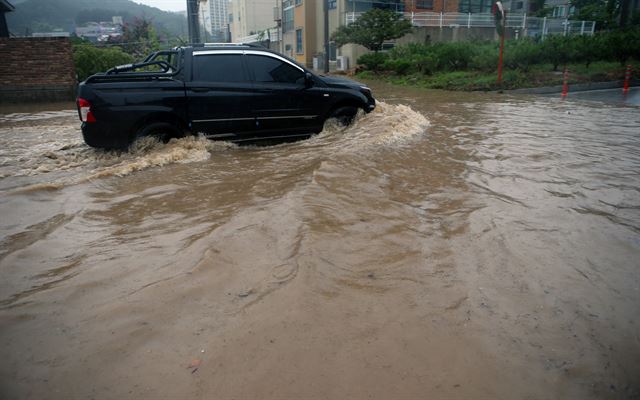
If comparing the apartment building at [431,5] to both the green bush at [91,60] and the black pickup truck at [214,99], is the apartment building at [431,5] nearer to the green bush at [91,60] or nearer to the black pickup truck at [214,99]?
the green bush at [91,60]

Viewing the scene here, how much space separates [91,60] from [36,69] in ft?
7.68

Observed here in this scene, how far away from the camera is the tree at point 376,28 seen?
2700 cm

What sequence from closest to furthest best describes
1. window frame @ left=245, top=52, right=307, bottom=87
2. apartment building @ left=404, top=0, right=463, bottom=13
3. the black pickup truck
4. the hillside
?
the black pickup truck
window frame @ left=245, top=52, right=307, bottom=87
apartment building @ left=404, top=0, right=463, bottom=13
the hillside

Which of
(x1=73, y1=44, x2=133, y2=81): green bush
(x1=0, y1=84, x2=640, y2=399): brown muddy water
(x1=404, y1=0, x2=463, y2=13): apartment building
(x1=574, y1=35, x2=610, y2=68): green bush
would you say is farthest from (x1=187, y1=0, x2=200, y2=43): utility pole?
(x1=404, y1=0, x2=463, y2=13): apartment building

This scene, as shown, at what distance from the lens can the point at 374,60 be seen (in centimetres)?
2677

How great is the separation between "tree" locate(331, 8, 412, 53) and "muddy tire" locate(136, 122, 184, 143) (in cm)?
2193

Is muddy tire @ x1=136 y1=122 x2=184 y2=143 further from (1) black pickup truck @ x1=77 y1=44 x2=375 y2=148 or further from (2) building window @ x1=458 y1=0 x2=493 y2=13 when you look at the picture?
(2) building window @ x1=458 y1=0 x2=493 y2=13

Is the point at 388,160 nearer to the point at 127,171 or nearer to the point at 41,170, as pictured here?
the point at 127,171

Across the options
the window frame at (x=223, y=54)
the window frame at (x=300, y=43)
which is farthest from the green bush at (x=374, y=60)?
the window frame at (x=223, y=54)

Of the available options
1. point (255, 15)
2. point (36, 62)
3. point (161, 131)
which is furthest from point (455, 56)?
point (255, 15)

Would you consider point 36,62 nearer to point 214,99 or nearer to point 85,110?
point 85,110

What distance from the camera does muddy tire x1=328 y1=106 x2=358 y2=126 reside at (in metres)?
8.35

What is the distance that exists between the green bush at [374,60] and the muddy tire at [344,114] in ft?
62.6

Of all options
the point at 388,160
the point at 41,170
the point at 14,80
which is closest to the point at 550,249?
the point at 388,160
